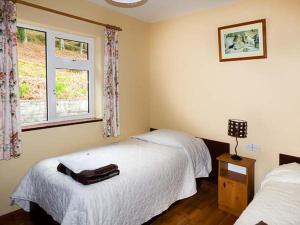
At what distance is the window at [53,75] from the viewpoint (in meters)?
2.56

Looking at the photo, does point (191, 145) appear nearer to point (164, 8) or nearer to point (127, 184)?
point (127, 184)

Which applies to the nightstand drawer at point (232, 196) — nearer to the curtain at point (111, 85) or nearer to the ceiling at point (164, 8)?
the curtain at point (111, 85)

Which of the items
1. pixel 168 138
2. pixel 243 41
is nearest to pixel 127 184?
pixel 168 138

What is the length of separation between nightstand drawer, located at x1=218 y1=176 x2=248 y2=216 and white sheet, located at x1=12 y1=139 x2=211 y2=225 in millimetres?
361

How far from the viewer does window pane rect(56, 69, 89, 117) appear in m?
2.85

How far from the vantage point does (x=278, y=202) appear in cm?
166

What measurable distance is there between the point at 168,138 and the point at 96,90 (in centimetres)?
122

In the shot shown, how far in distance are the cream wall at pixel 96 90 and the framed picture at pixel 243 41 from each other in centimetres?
134

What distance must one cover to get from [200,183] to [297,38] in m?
2.08

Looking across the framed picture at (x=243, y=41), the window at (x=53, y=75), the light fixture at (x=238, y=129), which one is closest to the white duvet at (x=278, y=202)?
the light fixture at (x=238, y=129)

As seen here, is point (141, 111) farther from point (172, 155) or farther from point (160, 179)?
point (160, 179)

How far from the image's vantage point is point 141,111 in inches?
148

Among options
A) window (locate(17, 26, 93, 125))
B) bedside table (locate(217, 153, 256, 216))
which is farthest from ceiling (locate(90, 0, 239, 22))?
bedside table (locate(217, 153, 256, 216))

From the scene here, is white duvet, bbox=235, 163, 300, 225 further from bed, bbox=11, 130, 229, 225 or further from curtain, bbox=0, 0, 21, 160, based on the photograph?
curtain, bbox=0, 0, 21, 160
